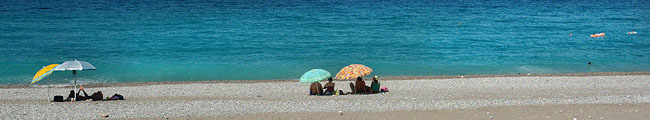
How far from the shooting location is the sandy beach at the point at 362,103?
16.2m

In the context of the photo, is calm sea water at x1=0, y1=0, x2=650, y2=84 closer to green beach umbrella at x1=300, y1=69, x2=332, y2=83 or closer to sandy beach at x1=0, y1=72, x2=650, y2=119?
sandy beach at x1=0, y1=72, x2=650, y2=119

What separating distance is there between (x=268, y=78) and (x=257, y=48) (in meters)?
9.17

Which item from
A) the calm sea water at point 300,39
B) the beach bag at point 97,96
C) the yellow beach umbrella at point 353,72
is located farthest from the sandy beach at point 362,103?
the calm sea water at point 300,39

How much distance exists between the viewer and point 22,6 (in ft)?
189

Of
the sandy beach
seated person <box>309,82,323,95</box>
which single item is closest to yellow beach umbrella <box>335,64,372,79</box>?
the sandy beach

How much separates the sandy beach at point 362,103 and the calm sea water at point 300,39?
650cm

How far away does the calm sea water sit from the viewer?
31.1 metres

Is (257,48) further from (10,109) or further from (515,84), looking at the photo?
(10,109)

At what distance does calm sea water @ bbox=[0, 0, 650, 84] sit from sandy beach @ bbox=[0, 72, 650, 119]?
6505 mm

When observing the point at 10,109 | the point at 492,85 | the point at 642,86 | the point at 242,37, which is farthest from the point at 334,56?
the point at 10,109

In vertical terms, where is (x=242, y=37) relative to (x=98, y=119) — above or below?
above

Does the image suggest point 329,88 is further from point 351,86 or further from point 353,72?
point 353,72

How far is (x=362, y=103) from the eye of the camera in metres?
17.5

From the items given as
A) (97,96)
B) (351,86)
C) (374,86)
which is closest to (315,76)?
(351,86)
